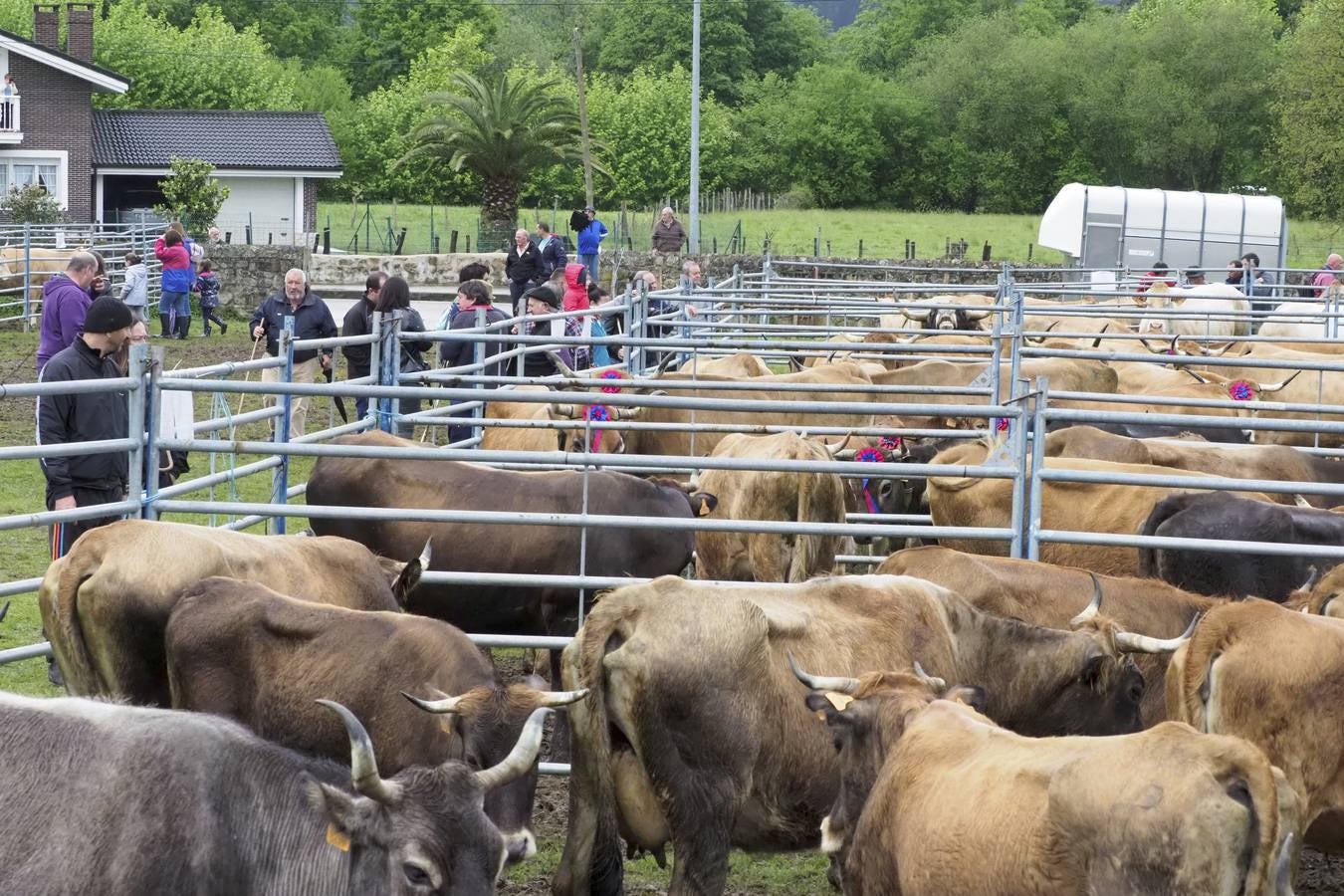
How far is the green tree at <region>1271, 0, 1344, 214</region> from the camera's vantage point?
46.1 m

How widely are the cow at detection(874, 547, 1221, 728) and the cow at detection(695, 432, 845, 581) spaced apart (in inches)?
91.9

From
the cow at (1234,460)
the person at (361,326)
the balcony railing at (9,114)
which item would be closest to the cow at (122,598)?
the cow at (1234,460)

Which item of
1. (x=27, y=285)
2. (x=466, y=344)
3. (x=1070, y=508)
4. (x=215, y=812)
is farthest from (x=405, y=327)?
(x=27, y=285)

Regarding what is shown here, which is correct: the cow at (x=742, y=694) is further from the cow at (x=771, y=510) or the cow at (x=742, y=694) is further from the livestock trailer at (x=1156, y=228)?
the livestock trailer at (x=1156, y=228)

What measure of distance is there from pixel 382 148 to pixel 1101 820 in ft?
188

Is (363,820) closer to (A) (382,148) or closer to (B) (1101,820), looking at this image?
(B) (1101,820)

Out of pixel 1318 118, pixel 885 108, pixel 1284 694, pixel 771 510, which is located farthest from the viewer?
pixel 885 108

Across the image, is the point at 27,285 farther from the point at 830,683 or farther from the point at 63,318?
the point at 830,683

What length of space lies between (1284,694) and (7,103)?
41447 millimetres

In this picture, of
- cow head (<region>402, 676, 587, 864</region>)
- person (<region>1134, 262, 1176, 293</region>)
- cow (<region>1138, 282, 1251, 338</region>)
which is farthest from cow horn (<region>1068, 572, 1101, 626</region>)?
person (<region>1134, 262, 1176, 293</region>)

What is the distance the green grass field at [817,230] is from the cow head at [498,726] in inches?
1412

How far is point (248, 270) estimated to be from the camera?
1117 inches

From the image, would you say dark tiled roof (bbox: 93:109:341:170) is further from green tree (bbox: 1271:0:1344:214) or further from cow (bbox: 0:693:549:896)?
cow (bbox: 0:693:549:896)

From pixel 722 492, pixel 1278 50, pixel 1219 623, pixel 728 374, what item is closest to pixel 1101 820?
pixel 1219 623
